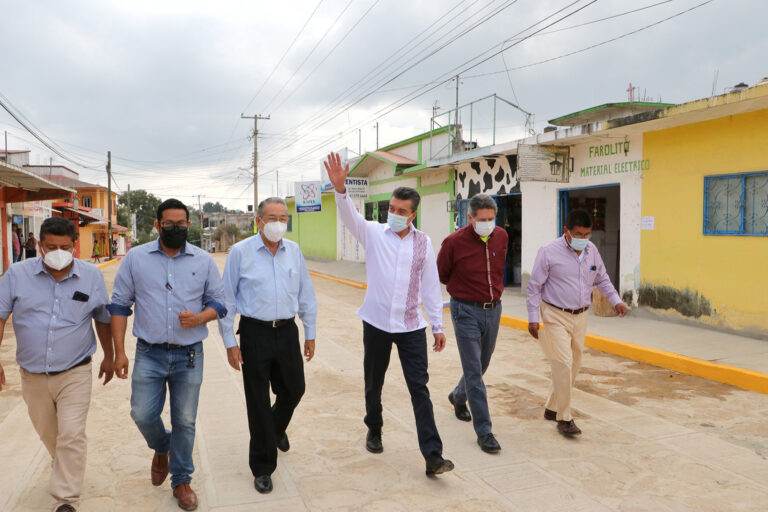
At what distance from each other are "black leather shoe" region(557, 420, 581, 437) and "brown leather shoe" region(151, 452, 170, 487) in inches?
119

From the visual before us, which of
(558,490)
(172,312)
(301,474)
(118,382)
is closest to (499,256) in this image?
(558,490)

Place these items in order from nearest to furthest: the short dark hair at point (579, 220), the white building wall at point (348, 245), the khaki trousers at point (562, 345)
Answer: the khaki trousers at point (562, 345) < the short dark hair at point (579, 220) < the white building wall at point (348, 245)

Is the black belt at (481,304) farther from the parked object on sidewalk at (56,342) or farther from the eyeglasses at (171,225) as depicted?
the parked object on sidewalk at (56,342)

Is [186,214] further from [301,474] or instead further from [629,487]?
[629,487]

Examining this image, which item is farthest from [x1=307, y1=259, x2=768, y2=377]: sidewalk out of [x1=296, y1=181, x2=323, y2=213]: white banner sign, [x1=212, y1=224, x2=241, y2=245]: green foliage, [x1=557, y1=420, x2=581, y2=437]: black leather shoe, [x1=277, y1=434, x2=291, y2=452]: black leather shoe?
[x1=212, y1=224, x2=241, y2=245]: green foliage

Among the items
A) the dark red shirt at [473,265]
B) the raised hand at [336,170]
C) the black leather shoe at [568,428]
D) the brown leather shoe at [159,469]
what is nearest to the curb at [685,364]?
the black leather shoe at [568,428]

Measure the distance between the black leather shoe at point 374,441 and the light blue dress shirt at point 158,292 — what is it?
1.60 m

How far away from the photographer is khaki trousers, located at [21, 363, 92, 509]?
3.31m

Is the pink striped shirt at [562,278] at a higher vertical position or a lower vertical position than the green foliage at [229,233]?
lower

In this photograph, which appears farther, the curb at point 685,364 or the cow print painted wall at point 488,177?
the cow print painted wall at point 488,177

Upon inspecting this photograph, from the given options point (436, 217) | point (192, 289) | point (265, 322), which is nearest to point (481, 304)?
point (265, 322)

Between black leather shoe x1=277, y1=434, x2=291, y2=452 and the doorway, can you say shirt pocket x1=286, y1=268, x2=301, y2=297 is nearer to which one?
black leather shoe x1=277, y1=434, x2=291, y2=452

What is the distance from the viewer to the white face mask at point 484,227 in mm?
4619

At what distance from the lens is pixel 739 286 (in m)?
8.77
